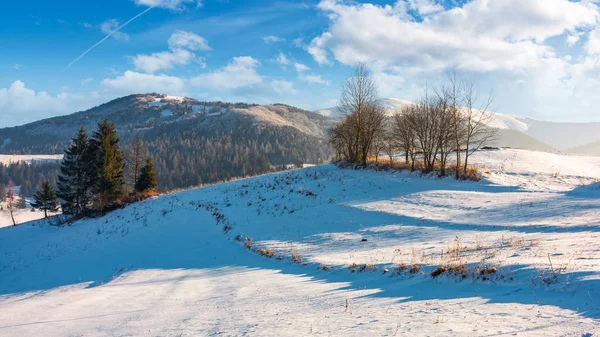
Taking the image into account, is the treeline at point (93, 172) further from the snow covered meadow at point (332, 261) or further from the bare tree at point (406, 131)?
the bare tree at point (406, 131)

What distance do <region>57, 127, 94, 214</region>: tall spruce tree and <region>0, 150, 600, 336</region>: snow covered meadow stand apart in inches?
299

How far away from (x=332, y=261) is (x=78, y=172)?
131 feet

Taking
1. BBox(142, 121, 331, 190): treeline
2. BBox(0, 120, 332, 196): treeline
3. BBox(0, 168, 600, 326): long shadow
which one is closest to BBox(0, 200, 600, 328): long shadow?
Answer: BBox(0, 168, 600, 326): long shadow

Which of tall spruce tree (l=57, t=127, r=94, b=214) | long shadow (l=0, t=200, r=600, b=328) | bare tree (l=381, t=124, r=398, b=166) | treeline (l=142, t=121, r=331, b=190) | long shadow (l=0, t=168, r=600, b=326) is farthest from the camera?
treeline (l=142, t=121, r=331, b=190)

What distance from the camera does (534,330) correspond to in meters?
4.03

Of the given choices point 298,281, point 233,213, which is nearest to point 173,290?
point 298,281

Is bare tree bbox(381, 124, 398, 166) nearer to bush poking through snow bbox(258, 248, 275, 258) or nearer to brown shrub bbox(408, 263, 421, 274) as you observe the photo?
bush poking through snow bbox(258, 248, 275, 258)

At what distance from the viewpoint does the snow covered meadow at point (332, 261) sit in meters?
5.26

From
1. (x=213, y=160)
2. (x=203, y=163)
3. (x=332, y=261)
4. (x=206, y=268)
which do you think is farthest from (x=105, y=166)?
(x=213, y=160)

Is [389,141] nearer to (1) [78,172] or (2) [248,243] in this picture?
(2) [248,243]

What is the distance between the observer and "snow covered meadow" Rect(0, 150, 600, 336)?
17.3 feet

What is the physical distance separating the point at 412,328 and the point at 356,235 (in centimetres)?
1167

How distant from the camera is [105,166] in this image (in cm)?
3825

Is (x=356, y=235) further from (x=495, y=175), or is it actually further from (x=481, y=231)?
(x=495, y=175)
